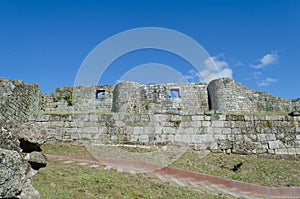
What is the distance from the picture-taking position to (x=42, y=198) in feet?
11.6

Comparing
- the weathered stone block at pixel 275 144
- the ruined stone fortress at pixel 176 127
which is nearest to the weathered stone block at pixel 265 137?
the ruined stone fortress at pixel 176 127

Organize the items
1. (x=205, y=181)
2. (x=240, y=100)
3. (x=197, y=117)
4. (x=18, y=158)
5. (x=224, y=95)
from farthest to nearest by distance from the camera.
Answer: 1. (x=240, y=100)
2. (x=224, y=95)
3. (x=197, y=117)
4. (x=205, y=181)
5. (x=18, y=158)

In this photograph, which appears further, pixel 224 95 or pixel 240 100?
pixel 240 100

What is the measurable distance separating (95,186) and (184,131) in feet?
19.2

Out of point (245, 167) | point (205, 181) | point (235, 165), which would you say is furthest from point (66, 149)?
point (245, 167)

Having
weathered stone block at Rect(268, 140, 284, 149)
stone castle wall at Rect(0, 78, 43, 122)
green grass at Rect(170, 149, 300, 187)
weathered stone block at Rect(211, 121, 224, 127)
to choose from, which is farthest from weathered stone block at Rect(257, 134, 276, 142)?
stone castle wall at Rect(0, 78, 43, 122)

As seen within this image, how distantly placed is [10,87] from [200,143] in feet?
27.8

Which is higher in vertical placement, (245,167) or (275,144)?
(275,144)

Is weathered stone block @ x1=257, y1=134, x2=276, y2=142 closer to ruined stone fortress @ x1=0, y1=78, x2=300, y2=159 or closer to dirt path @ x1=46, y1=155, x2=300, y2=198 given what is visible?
ruined stone fortress @ x1=0, y1=78, x2=300, y2=159

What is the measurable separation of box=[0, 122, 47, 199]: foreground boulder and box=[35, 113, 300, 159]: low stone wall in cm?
617

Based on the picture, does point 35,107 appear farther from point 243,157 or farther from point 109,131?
point 243,157

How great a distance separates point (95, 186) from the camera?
15.1 feet

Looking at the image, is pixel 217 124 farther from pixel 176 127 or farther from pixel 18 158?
pixel 18 158

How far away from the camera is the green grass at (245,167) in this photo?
7.12 metres
